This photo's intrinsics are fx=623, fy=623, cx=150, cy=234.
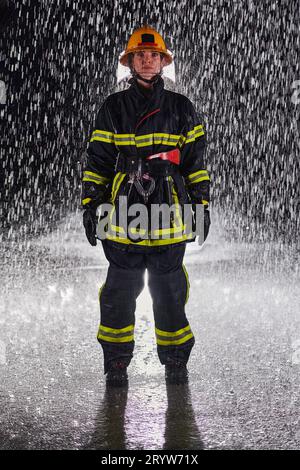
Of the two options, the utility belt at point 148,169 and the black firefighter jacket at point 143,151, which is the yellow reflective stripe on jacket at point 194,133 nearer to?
the black firefighter jacket at point 143,151

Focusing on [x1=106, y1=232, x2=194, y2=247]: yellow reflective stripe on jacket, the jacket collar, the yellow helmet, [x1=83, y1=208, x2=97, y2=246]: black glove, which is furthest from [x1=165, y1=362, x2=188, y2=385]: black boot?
the yellow helmet

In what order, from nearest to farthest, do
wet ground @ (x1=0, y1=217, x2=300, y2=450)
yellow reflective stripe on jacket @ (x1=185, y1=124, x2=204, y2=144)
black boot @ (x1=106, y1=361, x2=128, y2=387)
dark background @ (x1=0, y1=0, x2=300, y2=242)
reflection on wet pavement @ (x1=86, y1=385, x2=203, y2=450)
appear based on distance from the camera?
1. reflection on wet pavement @ (x1=86, y1=385, x2=203, y2=450)
2. wet ground @ (x1=0, y1=217, x2=300, y2=450)
3. black boot @ (x1=106, y1=361, x2=128, y2=387)
4. yellow reflective stripe on jacket @ (x1=185, y1=124, x2=204, y2=144)
5. dark background @ (x1=0, y1=0, x2=300, y2=242)

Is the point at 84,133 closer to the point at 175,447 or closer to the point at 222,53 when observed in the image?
the point at 222,53

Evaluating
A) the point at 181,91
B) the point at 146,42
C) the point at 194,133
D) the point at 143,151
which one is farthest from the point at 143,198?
the point at 181,91

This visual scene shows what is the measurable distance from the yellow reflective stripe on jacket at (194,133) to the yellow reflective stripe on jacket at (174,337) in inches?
45.3

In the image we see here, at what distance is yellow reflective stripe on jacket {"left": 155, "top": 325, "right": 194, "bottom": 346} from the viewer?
3.74 metres

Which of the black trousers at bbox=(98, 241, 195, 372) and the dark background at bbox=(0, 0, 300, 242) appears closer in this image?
the black trousers at bbox=(98, 241, 195, 372)

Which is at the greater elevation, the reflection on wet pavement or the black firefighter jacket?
the black firefighter jacket

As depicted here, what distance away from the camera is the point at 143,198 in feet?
12.0

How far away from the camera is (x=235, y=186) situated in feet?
82.2

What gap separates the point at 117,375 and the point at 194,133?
1531mm

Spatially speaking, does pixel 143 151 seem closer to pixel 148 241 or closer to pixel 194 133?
pixel 194 133

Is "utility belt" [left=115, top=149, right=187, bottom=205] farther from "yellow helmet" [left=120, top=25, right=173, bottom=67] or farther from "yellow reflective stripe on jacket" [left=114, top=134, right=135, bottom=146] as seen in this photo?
"yellow helmet" [left=120, top=25, right=173, bottom=67]
